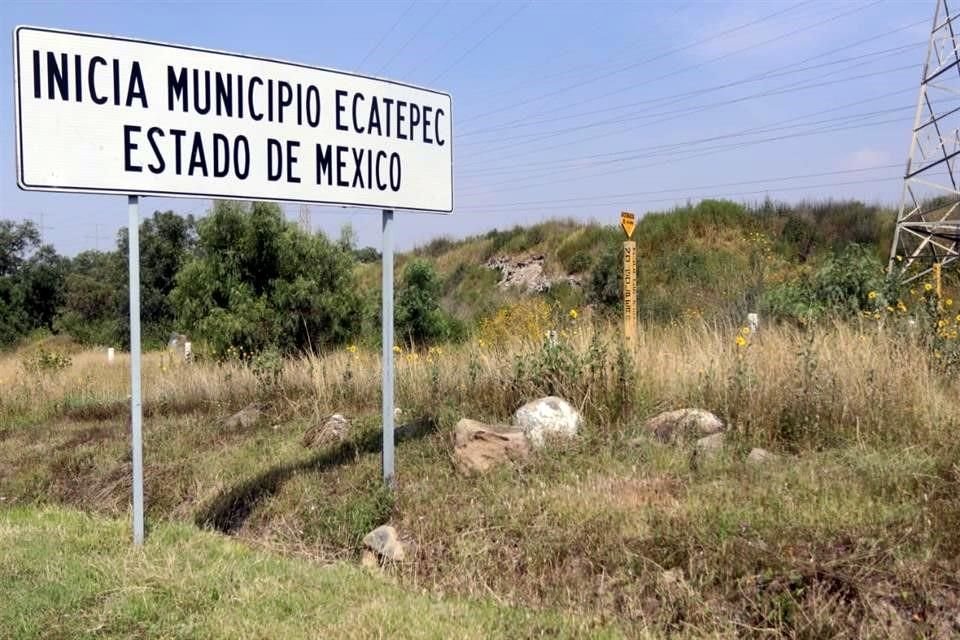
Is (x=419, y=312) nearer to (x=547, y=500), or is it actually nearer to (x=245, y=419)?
(x=245, y=419)

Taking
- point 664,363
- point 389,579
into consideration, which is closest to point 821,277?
point 664,363

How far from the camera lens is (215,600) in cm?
374

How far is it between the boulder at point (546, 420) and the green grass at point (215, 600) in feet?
6.31

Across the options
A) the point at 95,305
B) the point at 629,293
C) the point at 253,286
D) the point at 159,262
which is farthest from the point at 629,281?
the point at 95,305

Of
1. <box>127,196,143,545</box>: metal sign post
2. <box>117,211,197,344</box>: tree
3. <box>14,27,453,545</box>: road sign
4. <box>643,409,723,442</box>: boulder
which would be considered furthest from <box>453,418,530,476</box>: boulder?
<box>117,211,197,344</box>: tree

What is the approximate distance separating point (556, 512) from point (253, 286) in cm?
1220

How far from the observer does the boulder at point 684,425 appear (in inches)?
220

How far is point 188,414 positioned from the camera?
891 centimetres

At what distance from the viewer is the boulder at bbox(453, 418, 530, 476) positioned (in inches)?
216

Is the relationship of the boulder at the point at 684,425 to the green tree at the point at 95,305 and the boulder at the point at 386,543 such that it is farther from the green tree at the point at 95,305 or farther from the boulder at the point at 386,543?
the green tree at the point at 95,305

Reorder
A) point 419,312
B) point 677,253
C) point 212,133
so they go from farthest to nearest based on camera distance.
A: 1. point 677,253
2. point 419,312
3. point 212,133

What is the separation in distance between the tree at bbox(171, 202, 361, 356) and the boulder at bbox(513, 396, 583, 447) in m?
9.57

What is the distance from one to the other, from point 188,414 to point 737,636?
23.1 feet

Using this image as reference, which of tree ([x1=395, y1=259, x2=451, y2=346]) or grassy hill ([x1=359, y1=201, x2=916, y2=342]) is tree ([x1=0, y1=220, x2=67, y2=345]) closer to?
grassy hill ([x1=359, y1=201, x2=916, y2=342])
